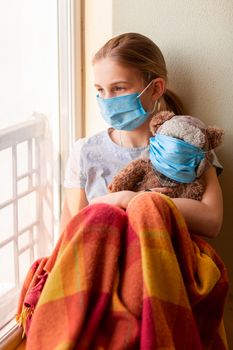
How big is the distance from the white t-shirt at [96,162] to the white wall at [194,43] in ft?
0.54

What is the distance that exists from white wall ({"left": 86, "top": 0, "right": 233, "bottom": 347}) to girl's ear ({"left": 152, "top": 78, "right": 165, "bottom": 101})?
0.29ft

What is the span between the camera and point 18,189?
4.99ft

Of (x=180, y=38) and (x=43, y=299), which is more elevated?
(x=180, y=38)

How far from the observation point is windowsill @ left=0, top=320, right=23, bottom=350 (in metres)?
1.11

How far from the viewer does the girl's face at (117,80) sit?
3.70 feet

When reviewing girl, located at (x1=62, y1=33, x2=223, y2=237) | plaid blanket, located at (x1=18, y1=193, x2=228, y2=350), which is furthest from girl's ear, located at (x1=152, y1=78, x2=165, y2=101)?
plaid blanket, located at (x1=18, y1=193, x2=228, y2=350)

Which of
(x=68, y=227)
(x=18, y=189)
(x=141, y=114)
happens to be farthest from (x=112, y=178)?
(x=18, y=189)

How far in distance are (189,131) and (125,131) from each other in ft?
0.79

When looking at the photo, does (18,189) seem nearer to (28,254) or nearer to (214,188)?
(28,254)

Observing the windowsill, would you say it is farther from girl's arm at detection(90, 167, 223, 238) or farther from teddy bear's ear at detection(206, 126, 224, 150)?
teddy bear's ear at detection(206, 126, 224, 150)

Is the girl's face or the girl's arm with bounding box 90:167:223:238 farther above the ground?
the girl's face

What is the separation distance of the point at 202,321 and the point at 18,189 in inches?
30.5

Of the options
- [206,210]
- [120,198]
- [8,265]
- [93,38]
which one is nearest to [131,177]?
[120,198]

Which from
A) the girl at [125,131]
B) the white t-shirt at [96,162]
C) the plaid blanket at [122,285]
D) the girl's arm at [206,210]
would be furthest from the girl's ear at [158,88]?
the plaid blanket at [122,285]
